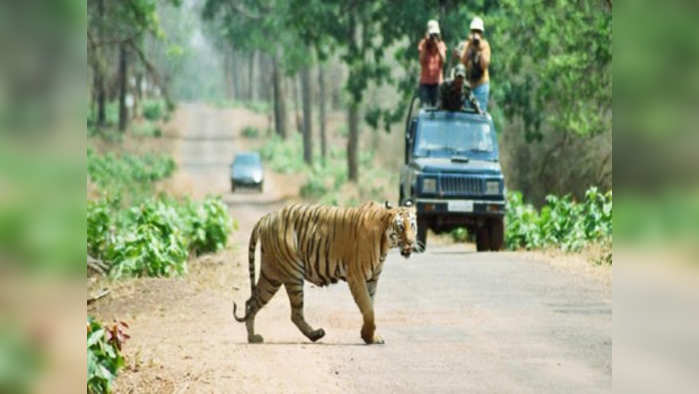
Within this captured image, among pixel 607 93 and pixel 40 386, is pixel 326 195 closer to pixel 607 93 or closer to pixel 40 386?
pixel 607 93

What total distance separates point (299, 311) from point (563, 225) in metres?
8.01

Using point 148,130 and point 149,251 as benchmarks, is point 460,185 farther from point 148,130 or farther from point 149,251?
point 148,130

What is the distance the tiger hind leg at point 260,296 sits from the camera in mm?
7004

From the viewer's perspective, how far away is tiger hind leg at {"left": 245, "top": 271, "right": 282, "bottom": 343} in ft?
23.0

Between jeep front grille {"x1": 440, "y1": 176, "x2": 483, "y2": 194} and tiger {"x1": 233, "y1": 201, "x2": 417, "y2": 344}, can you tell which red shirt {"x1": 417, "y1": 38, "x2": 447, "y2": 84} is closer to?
jeep front grille {"x1": 440, "y1": 176, "x2": 483, "y2": 194}

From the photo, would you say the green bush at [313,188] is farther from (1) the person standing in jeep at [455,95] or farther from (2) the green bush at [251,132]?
(2) the green bush at [251,132]

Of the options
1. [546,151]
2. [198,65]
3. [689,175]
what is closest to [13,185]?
[689,175]

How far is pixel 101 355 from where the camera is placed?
516 cm

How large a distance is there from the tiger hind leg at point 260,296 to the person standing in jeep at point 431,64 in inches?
110

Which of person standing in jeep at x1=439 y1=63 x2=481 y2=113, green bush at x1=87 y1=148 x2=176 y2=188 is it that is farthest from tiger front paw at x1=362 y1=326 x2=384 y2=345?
green bush at x1=87 y1=148 x2=176 y2=188

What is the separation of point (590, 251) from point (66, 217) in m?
10.7

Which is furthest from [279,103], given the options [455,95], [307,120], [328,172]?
[455,95]

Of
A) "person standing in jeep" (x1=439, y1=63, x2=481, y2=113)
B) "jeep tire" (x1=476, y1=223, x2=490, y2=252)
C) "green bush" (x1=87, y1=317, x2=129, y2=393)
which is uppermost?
"person standing in jeep" (x1=439, y1=63, x2=481, y2=113)

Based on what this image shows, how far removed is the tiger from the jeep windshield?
568cm
